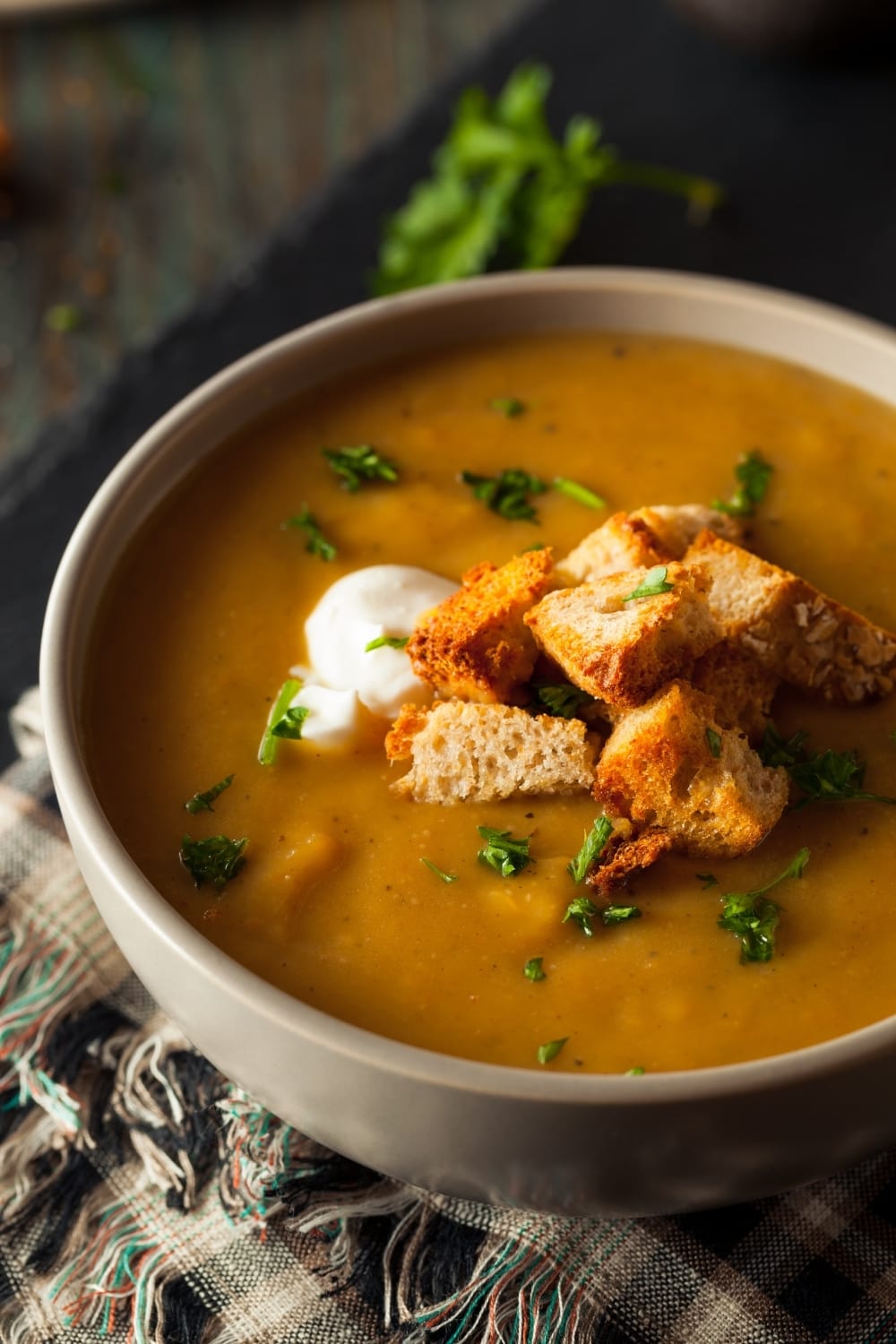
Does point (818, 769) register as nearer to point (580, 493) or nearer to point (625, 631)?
point (625, 631)

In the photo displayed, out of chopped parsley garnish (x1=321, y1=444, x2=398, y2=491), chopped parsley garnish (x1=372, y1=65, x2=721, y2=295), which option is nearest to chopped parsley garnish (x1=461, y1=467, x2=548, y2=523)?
chopped parsley garnish (x1=321, y1=444, x2=398, y2=491)

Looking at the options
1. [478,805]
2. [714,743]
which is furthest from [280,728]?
[714,743]

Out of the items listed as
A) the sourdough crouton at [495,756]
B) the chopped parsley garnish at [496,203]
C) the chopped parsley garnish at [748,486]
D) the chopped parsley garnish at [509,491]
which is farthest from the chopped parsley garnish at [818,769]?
the chopped parsley garnish at [496,203]

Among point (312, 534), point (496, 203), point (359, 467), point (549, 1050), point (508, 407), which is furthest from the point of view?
point (496, 203)

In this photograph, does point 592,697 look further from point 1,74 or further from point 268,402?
point 1,74

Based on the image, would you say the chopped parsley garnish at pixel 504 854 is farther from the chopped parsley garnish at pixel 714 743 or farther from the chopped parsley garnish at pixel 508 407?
the chopped parsley garnish at pixel 508 407

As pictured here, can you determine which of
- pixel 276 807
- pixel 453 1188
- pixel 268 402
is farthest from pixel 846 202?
pixel 453 1188
